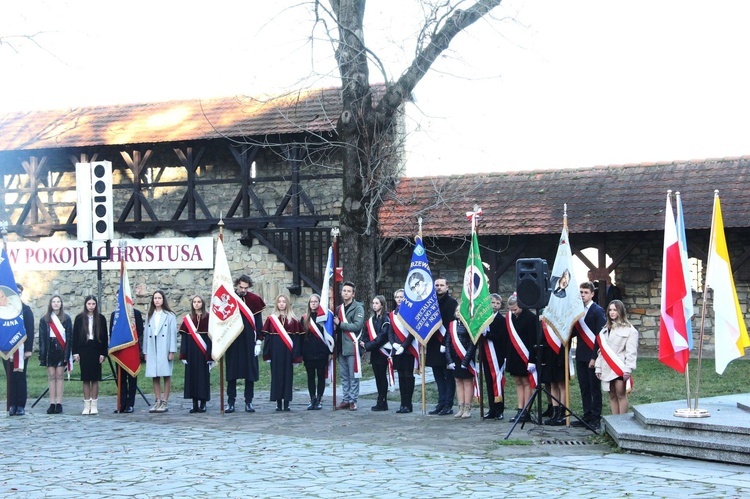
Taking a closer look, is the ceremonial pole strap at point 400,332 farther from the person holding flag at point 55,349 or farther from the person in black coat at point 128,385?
the person holding flag at point 55,349

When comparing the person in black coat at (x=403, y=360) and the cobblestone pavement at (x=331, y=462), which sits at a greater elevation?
the person in black coat at (x=403, y=360)

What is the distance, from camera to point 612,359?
36.2 ft

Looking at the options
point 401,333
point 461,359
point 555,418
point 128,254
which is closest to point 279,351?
point 401,333

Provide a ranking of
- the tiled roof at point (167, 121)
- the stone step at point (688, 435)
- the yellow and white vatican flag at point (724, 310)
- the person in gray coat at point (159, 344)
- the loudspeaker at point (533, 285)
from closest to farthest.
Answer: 1. the stone step at point (688, 435)
2. the yellow and white vatican flag at point (724, 310)
3. the loudspeaker at point (533, 285)
4. the person in gray coat at point (159, 344)
5. the tiled roof at point (167, 121)

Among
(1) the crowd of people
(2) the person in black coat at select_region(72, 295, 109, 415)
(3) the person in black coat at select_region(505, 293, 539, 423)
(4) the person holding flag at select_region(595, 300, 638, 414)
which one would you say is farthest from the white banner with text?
(4) the person holding flag at select_region(595, 300, 638, 414)

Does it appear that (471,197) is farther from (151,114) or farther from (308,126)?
(151,114)

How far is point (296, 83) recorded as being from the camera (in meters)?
17.4

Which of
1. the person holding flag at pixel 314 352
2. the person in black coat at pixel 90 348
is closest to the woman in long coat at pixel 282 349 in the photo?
the person holding flag at pixel 314 352

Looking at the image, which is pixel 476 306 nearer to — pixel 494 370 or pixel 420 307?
pixel 494 370

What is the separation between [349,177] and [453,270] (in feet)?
18.8

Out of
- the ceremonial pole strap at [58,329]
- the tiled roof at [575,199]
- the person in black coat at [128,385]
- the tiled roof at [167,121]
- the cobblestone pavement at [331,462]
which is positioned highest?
the tiled roof at [167,121]

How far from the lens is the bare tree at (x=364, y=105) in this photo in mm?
17359

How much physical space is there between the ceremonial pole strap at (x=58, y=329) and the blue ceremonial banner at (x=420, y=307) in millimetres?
4621

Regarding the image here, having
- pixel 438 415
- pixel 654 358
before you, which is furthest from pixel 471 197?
pixel 438 415
